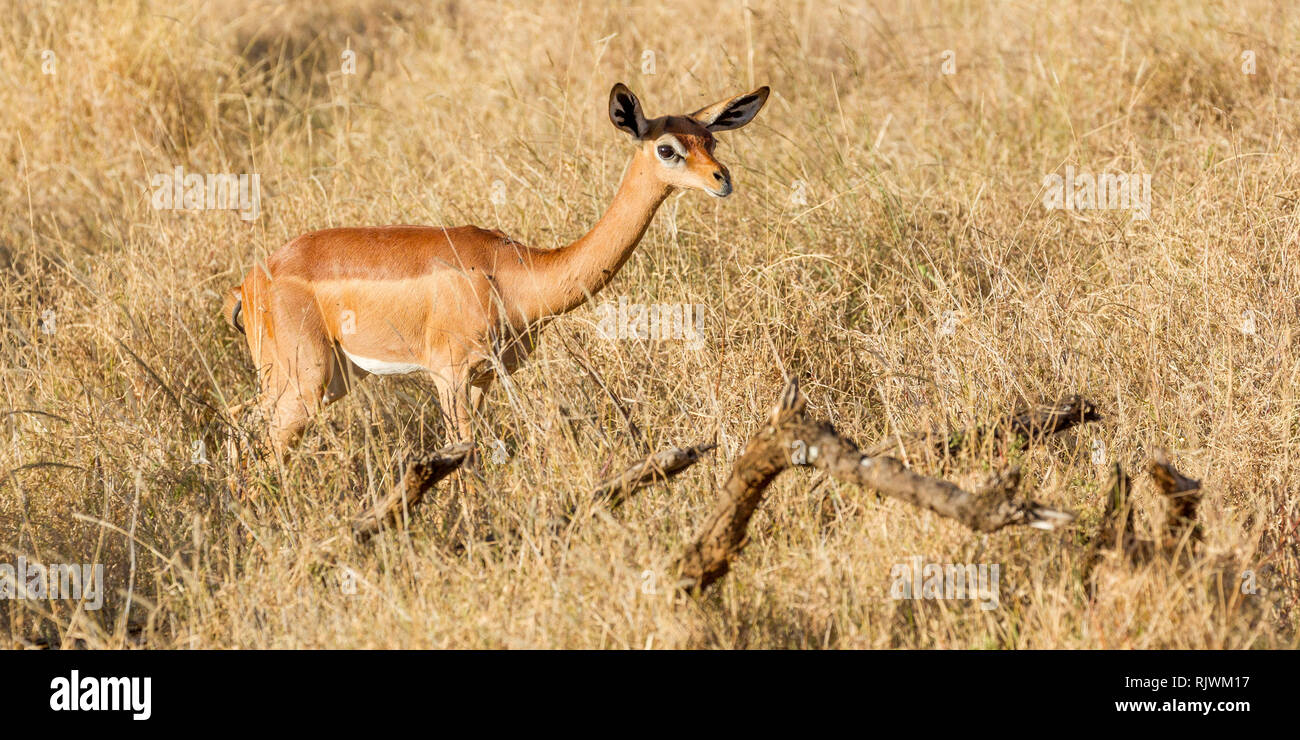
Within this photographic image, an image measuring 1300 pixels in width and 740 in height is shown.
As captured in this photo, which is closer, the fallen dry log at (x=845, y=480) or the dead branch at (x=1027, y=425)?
the fallen dry log at (x=845, y=480)

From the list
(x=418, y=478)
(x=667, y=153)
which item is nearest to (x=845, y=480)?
(x=418, y=478)

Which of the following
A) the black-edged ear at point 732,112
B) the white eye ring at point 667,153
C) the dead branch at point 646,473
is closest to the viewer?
the dead branch at point 646,473

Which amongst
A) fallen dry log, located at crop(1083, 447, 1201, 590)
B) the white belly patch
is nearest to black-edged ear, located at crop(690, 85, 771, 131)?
the white belly patch

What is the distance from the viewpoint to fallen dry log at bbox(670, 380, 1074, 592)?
11.2 feet

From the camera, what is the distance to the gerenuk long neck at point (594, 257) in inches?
193

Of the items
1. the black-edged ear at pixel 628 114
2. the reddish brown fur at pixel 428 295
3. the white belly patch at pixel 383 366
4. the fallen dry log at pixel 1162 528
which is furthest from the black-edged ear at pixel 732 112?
the fallen dry log at pixel 1162 528

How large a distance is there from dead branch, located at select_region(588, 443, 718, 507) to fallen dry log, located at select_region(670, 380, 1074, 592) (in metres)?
0.19

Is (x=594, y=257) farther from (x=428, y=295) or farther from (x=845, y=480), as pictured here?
(x=845, y=480)

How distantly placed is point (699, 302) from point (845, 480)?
8.12 feet

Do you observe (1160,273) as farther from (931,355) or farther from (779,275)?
(779,275)

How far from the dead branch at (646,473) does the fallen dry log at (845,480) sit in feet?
0.64

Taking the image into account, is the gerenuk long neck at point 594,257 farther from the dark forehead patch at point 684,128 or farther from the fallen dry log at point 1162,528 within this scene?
the fallen dry log at point 1162,528

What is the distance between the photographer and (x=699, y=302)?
19.3ft
